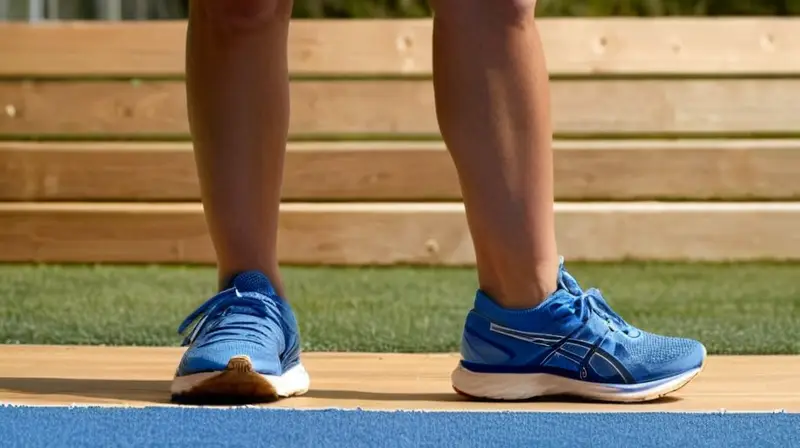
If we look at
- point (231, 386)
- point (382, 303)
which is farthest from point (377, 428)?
point (382, 303)

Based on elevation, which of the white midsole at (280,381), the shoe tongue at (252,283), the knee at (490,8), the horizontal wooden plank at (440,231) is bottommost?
the horizontal wooden plank at (440,231)

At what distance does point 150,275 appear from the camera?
8.85ft

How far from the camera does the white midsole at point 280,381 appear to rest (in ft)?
3.79

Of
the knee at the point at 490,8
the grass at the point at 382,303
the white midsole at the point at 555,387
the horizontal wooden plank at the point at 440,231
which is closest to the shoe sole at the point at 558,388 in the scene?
the white midsole at the point at 555,387

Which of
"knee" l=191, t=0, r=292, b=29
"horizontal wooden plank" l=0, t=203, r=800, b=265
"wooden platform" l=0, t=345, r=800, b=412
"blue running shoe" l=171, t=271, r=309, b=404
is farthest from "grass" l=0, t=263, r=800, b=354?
"knee" l=191, t=0, r=292, b=29

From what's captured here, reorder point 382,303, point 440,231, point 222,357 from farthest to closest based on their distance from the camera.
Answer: point 440,231 → point 382,303 → point 222,357

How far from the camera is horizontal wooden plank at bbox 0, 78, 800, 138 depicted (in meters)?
2.86

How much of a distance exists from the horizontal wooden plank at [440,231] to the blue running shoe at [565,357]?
1565mm

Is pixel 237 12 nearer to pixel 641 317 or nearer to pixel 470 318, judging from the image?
pixel 470 318

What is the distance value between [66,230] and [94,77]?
1.25 ft

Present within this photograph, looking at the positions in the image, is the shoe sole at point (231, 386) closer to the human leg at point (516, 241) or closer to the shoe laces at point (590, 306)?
the human leg at point (516, 241)

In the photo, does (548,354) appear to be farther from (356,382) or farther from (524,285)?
(356,382)

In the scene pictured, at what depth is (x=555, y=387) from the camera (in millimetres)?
1224

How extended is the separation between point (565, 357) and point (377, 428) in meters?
0.29
